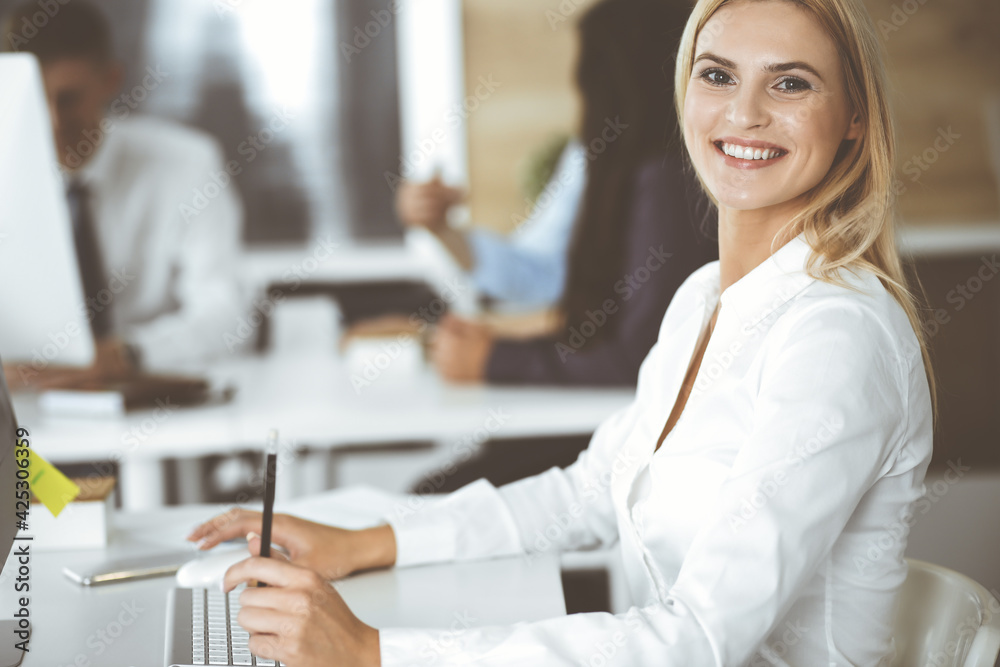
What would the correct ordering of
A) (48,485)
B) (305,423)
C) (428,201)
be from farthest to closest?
(428,201) < (305,423) < (48,485)

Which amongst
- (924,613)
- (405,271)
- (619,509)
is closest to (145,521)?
(619,509)

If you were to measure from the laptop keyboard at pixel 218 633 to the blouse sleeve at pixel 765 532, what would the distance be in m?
0.16

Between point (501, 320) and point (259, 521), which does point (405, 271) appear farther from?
point (259, 521)

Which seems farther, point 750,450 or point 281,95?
point 281,95

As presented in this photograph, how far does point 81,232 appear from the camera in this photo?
228cm

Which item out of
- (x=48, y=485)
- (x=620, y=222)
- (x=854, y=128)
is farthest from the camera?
(x=620, y=222)

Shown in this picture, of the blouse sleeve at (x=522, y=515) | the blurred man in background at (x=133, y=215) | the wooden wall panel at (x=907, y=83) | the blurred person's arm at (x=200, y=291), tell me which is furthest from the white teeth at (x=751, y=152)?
the wooden wall panel at (x=907, y=83)

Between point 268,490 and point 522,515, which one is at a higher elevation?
point 268,490

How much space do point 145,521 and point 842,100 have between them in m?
1.09

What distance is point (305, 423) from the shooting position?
1.97 metres

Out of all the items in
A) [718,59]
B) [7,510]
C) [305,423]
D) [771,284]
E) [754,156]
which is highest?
[718,59]

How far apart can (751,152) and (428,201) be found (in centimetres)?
144

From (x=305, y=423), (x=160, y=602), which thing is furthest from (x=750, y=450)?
(x=305, y=423)

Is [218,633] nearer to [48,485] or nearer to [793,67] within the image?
[48,485]
